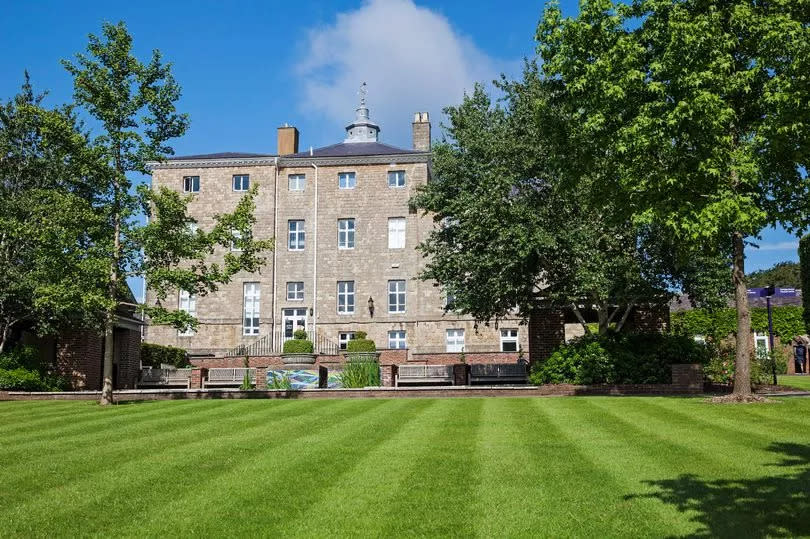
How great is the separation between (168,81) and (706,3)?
1398cm

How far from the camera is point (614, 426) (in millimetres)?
12375

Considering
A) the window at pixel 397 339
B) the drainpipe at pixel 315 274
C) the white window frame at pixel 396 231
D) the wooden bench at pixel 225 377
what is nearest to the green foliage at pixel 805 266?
the window at pixel 397 339

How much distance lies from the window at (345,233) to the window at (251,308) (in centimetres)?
565

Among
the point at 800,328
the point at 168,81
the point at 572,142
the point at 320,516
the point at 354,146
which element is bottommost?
the point at 320,516

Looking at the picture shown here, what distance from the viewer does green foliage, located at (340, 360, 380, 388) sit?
24.2 m

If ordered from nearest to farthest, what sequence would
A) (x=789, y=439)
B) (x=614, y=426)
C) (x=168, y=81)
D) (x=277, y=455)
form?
1. (x=277, y=455)
2. (x=789, y=439)
3. (x=614, y=426)
4. (x=168, y=81)

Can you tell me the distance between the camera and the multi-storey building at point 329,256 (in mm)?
42938

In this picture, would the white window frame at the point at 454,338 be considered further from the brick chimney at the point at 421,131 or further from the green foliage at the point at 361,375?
the green foliage at the point at 361,375

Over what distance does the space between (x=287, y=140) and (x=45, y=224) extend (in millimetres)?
28194

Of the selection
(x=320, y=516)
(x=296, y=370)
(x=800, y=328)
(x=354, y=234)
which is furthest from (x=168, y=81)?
(x=800, y=328)

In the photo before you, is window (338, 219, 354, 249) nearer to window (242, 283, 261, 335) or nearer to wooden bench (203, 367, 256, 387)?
window (242, 283, 261, 335)

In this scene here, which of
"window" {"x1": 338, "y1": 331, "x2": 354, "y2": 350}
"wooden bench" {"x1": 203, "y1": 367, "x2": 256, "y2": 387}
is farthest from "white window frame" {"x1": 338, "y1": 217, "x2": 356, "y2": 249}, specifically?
"wooden bench" {"x1": 203, "y1": 367, "x2": 256, "y2": 387}

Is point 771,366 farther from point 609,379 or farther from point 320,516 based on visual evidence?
point 320,516

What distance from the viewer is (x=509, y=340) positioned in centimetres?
4244
